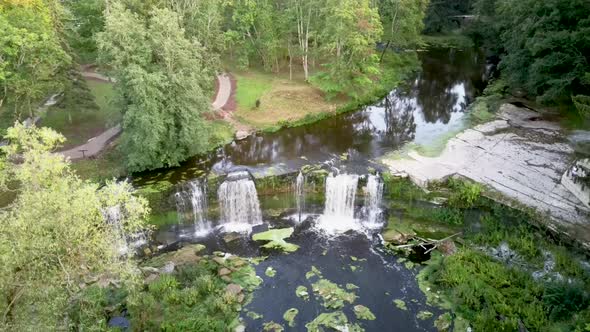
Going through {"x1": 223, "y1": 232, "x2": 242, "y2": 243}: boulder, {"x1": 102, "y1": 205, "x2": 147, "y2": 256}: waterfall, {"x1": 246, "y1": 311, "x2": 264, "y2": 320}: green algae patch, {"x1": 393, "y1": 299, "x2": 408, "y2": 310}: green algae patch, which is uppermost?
{"x1": 102, "y1": 205, "x2": 147, "y2": 256}: waterfall

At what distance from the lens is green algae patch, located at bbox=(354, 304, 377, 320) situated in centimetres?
1754

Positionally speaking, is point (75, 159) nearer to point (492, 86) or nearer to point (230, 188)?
point (230, 188)

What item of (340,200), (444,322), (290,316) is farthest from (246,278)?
(444,322)

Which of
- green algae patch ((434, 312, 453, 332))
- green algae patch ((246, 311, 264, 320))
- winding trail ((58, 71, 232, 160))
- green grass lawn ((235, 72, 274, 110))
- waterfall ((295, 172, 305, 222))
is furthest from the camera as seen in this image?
green grass lawn ((235, 72, 274, 110))

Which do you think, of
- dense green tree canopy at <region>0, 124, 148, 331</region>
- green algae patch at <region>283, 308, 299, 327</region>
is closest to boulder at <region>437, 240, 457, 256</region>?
green algae patch at <region>283, 308, 299, 327</region>

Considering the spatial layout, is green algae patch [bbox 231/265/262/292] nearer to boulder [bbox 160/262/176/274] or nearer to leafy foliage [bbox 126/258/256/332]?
leafy foliage [bbox 126/258/256/332]

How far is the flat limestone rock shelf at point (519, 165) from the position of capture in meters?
21.0

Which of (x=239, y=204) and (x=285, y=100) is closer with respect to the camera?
(x=239, y=204)

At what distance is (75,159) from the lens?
2616 cm

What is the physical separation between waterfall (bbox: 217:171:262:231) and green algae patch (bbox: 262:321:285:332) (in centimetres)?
705

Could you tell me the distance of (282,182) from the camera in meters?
24.6

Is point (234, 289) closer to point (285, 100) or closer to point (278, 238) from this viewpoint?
point (278, 238)

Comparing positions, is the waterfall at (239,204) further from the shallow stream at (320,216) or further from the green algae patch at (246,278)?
the green algae patch at (246,278)

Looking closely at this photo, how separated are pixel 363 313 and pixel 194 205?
1043 cm
